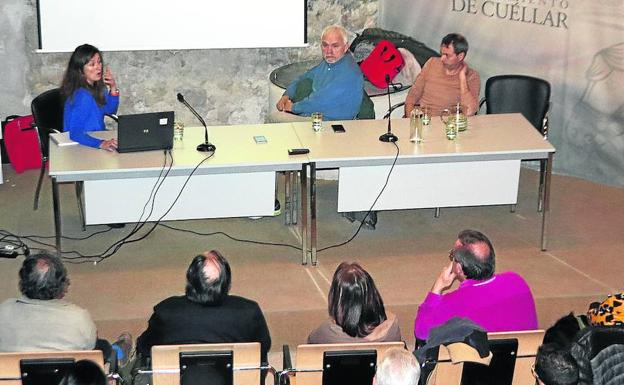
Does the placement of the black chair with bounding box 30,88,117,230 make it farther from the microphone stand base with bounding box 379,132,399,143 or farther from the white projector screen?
the microphone stand base with bounding box 379,132,399,143

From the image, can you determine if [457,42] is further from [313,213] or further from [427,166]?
[313,213]

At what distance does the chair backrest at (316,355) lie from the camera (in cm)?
382

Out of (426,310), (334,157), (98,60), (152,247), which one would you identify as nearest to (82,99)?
(98,60)

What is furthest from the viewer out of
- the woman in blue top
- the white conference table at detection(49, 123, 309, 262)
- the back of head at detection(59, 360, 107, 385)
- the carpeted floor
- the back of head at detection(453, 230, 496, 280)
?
the woman in blue top

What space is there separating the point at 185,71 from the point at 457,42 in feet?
8.67

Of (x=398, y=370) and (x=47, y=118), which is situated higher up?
(x=47, y=118)

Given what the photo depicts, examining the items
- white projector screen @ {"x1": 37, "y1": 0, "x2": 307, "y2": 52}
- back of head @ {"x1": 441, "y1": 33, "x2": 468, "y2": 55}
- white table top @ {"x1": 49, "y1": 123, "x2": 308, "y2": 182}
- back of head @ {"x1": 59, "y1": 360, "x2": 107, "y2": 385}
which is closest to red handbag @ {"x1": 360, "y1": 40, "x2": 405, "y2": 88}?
white projector screen @ {"x1": 37, "y1": 0, "x2": 307, "y2": 52}

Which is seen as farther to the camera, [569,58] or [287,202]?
[569,58]

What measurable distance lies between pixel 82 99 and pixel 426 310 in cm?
293

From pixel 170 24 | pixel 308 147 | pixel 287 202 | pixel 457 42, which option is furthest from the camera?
pixel 170 24

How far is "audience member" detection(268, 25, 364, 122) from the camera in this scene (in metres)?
A: 6.82

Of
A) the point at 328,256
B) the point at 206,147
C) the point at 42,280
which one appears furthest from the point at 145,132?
the point at 42,280

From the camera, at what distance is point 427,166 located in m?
6.32

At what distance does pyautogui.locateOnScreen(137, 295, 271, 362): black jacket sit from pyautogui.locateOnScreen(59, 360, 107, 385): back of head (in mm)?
1017
